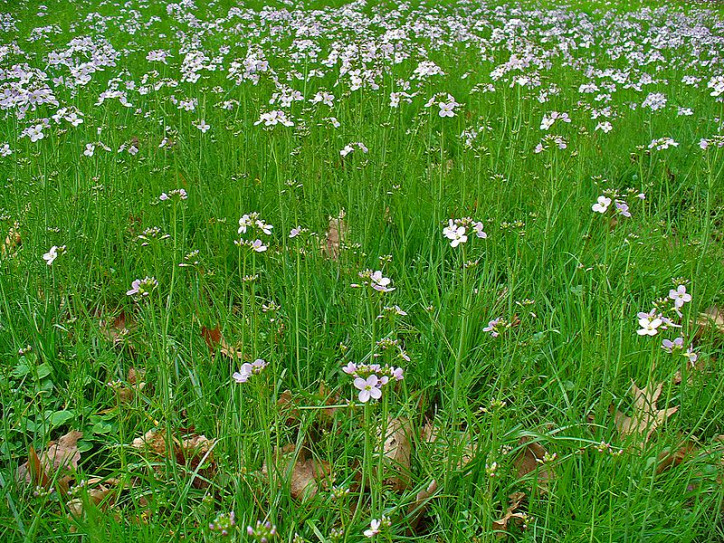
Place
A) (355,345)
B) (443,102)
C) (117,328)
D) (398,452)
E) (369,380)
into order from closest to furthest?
(369,380) < (398,452) < (355,345) < (117,328) < (443,102)

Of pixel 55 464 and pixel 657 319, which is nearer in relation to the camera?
pixel 657 319

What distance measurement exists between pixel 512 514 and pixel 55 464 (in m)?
1.33

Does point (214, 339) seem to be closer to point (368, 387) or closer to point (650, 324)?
point (368, 387)

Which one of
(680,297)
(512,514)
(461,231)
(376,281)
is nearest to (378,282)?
(376,281)

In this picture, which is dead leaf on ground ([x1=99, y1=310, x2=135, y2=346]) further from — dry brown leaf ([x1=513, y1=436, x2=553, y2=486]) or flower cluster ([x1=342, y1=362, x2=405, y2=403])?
dry brown leaf ([x1=513, y1=436, x2=553, y2=486])

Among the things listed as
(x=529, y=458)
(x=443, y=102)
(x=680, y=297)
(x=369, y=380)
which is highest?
(x=443, y=102)

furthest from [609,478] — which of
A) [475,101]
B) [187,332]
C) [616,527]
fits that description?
[475,101]

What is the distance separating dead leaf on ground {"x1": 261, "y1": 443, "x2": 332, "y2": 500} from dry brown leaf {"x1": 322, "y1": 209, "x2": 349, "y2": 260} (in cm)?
106

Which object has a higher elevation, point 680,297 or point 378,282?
point 378,282

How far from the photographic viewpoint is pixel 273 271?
269cm

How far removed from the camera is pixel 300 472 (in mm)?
1884

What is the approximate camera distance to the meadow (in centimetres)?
168

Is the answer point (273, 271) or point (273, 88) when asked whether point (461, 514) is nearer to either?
point (273, 271)

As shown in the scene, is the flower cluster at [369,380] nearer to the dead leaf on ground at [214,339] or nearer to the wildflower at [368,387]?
the wildflower at [368,387]
